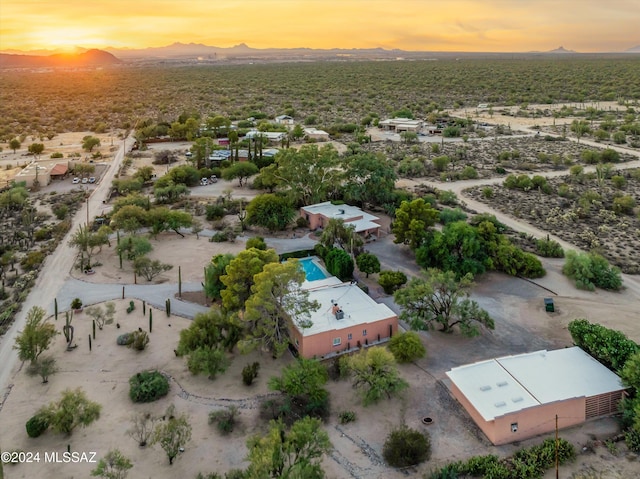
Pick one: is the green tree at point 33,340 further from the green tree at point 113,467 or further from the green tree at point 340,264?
the green tree at point 340,264

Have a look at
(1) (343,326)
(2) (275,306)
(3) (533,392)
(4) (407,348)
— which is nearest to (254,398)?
A: (2) (275,306)

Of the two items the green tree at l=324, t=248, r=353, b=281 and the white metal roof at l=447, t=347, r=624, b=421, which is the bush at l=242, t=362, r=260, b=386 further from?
the green tree at l=324, t=248, r=353, b=281

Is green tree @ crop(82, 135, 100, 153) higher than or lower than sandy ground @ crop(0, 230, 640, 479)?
higher

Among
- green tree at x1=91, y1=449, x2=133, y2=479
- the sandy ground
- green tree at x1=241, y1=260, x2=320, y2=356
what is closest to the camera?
green tree at x1=91, y1=449, x2=133, y2=479

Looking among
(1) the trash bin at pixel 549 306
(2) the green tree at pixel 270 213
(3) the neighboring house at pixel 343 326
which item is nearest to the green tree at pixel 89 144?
(2) the green tree at pixel 270 213

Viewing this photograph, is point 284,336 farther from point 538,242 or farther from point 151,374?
point 538,242

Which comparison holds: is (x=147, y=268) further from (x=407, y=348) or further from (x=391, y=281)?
(x=407, y=348)

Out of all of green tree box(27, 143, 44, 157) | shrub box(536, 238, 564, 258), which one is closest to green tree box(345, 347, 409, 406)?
shrub box(536, 238, 564, 258)
